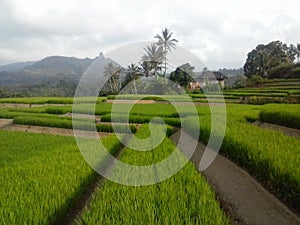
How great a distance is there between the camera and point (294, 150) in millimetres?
5070

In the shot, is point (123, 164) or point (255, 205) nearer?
point (255, 205)

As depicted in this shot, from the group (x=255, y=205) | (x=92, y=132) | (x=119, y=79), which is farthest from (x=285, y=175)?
(x=119, y=79)

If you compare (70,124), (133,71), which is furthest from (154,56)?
(70,124)

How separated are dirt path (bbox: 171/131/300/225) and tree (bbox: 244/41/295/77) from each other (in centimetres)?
3615

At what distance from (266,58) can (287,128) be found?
34746 millimetres

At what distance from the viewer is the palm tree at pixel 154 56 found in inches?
1426

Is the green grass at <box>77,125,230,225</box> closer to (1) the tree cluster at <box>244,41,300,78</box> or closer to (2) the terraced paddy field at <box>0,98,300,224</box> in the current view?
(2) the terraced paddy field at <box>0,98,300,224</box>

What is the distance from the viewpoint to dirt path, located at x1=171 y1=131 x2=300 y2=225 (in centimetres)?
343

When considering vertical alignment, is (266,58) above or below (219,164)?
above

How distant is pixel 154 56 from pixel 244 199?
3389 cm

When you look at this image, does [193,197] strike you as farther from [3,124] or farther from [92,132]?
[3,124]

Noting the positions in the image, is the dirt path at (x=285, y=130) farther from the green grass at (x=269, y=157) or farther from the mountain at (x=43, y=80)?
the mountain at (x=43, y=80)

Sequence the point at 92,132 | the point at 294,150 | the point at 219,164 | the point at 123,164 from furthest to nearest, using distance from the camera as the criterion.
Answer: the point at 92,132 → the point at 219,164 → the point at 294,150 → the point at 123,164

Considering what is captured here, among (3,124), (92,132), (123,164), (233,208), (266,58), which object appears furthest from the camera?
(266,58)
